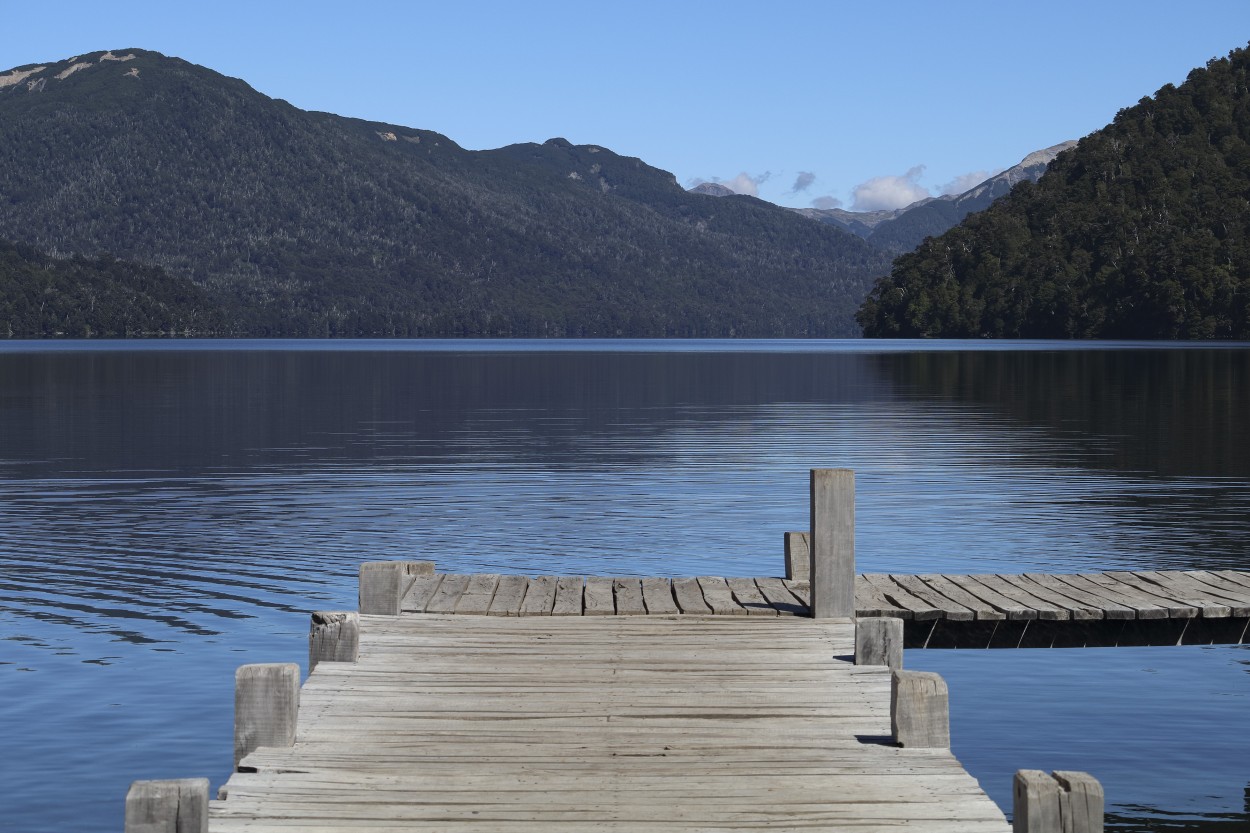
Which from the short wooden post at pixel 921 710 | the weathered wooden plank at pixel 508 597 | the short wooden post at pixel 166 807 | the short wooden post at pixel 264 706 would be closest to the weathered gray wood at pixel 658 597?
the weathered wooden plank at pixel 508 597

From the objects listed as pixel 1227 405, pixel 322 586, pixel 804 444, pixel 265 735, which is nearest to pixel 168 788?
pixel 265 735

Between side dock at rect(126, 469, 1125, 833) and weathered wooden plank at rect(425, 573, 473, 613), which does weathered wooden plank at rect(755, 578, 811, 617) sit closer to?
side dock at rect(126, 469, 1125, 833)

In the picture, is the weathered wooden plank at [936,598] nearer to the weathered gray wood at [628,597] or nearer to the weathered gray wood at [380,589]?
the weathered gray wood at [628,597]

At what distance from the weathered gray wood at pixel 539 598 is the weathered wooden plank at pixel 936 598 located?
11.9 feet

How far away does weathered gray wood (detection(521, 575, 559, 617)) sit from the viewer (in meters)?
15.0

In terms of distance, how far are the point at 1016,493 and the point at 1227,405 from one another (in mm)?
33980

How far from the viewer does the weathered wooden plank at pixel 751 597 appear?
1501cm

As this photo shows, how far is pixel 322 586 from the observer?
21.8 meters

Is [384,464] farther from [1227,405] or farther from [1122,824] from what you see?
[1227,405]

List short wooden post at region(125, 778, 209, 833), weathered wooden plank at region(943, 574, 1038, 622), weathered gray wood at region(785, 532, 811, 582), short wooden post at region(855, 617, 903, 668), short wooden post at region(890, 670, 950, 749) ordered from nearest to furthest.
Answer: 1. short wooden post at region(125, 778, 209, 833)
2. short wooden post at region(890, 670, 950, 749)
3. short wooden post at region(855, 617, 903, 668)
4. weathered wooden plank at region(943, 574, 1038, 622)
5. weathered gray wood at region(785, 532, 811, 582)

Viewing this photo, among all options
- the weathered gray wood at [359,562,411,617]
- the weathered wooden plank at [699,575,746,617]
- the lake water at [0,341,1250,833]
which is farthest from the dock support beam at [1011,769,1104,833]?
the weathered gray wood at [359,562,411,617]

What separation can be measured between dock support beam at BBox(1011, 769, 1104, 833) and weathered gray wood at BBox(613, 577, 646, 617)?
7647 mm

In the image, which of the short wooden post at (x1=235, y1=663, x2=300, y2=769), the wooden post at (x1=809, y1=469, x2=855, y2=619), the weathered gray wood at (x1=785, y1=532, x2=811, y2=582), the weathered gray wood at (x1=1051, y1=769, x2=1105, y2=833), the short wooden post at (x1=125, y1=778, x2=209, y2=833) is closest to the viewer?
the short wooden post at (x1=125, y1=778, x2=209, y2=833)

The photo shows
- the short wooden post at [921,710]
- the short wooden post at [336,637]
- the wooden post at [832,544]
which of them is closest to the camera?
the short wooden post at [921,710]
